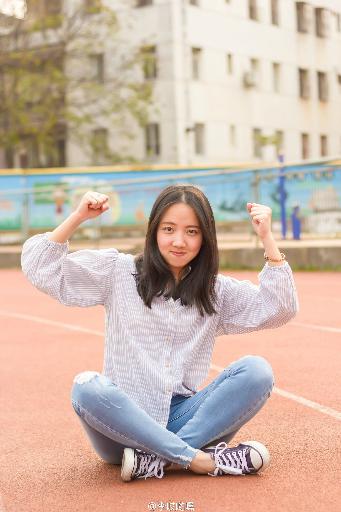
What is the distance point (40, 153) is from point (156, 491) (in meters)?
42.0

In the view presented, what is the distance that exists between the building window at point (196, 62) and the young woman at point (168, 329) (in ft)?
133

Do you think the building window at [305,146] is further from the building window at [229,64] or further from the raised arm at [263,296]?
the raised arm at [263,296]

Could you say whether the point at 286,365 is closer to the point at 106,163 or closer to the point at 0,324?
the point at 0,324

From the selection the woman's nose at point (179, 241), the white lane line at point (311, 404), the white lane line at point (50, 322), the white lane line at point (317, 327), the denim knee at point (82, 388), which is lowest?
the white lane line at point (50, 322)

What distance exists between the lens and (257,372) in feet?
16.5

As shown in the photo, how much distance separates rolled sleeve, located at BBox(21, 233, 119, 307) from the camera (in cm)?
500

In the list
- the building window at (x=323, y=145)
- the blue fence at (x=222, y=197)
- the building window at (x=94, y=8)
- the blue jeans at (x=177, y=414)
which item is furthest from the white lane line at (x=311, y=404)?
Result: the building window at (x=323, y=145)

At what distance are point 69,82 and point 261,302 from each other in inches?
1503

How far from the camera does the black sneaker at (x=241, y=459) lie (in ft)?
16.2

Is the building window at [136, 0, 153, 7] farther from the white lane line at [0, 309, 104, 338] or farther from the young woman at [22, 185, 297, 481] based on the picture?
the young woman at [22, 185, 297, 481]

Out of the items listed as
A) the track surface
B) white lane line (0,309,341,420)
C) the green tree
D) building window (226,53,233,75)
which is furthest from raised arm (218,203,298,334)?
building window (226,53,233,75)

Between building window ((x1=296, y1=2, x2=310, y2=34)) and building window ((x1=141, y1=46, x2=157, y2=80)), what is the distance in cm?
945

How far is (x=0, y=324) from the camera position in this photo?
12.7 meters

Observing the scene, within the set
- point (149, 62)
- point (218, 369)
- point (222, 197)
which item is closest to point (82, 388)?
point (218, 369)
